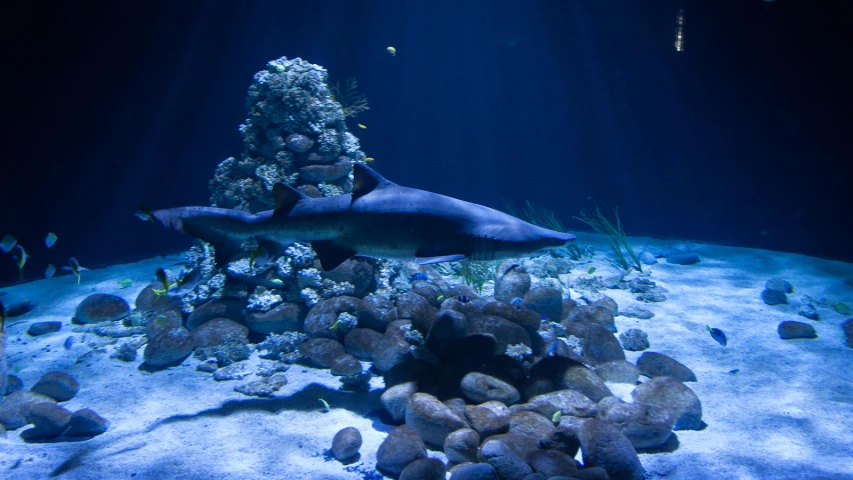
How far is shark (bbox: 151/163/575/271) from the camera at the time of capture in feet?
11.3

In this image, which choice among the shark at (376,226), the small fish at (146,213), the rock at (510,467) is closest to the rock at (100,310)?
the small fish at (146,213)

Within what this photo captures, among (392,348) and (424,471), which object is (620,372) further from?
(424,471)

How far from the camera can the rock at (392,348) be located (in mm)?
4477

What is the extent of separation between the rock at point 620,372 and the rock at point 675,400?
1.37ft

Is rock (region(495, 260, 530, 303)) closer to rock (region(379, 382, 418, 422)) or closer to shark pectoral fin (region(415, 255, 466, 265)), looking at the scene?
rock (region(379, 382, 418, 422))

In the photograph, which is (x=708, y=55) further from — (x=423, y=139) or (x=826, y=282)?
(x=423, y=139)

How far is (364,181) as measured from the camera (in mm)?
3715

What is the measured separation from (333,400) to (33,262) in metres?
12.8

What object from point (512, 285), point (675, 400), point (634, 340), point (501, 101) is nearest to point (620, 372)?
point (675, 400)

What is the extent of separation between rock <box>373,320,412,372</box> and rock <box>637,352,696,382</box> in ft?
9.53

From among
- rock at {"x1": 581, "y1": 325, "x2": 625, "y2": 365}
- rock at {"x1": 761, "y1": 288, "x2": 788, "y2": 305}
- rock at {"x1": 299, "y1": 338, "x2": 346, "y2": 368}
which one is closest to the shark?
rock at {"x1": 299, "y1": 338, "x2": 346, "y2": 368}

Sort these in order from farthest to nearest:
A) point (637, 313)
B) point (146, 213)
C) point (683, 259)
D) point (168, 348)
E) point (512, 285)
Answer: point (683, 259)
point (512, 285)
point (637, 313)
point (168, 348)
point (146, 213)

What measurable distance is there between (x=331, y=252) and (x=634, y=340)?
4.36 meters

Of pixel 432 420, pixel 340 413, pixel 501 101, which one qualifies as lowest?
pixel 340 413
